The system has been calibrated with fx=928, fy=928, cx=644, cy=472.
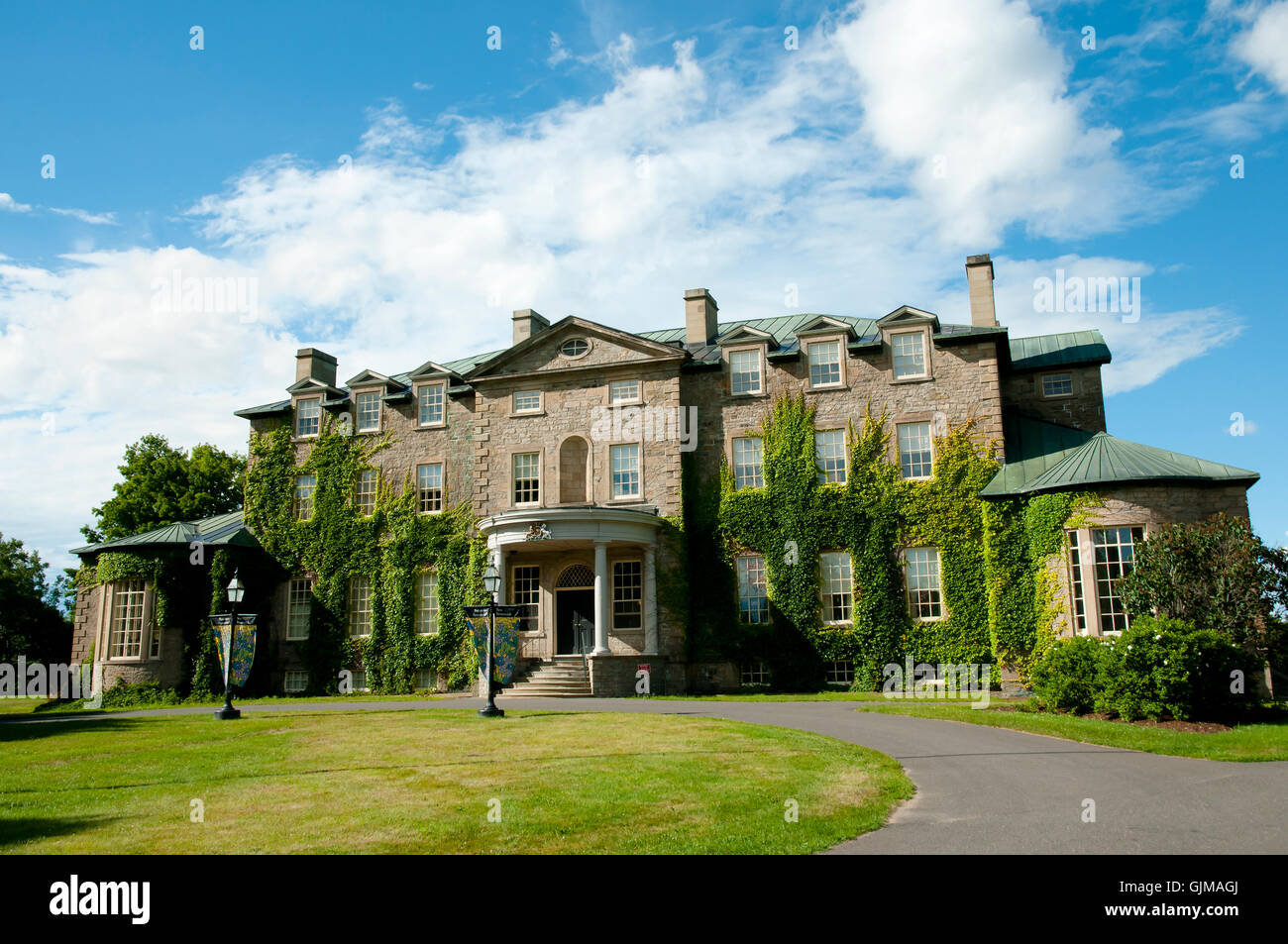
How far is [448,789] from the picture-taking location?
34.5ft

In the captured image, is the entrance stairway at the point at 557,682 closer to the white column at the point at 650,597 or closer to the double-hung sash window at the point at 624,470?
the white column at the point at 650,597

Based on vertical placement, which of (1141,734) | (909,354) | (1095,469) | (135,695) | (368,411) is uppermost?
(909,354)

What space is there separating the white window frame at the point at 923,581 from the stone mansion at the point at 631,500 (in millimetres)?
64

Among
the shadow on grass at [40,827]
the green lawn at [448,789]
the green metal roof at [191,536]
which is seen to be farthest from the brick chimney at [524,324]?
the shadow on grass at [40,827]

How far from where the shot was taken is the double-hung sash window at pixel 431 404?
3375cm

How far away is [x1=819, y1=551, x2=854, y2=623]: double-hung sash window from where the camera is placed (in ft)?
92.2

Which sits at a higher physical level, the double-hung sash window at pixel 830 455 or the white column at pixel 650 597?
the double-hung sash window at pixel 830 455

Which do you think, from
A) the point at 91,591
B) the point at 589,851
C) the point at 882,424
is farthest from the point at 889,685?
the point at 91,591

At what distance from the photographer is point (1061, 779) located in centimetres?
Result: 1138

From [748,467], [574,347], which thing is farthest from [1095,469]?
[574,347]

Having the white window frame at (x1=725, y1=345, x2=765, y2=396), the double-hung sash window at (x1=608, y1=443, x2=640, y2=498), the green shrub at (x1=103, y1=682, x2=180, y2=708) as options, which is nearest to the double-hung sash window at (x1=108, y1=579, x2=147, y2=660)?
the green shrub at (x1=103, y1=682, x2=180, y2=708)

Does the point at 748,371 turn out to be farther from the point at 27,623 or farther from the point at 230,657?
the point at 27,623

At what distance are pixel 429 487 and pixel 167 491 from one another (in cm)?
1927

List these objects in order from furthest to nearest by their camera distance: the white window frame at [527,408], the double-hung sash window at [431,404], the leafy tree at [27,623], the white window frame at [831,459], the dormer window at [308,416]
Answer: the leafy tree at [27,623] < the dormer window at [308,416] < the double-hung sash window at [431,404] < the white window frame at [527,408] < the white window frame at [831,459]
